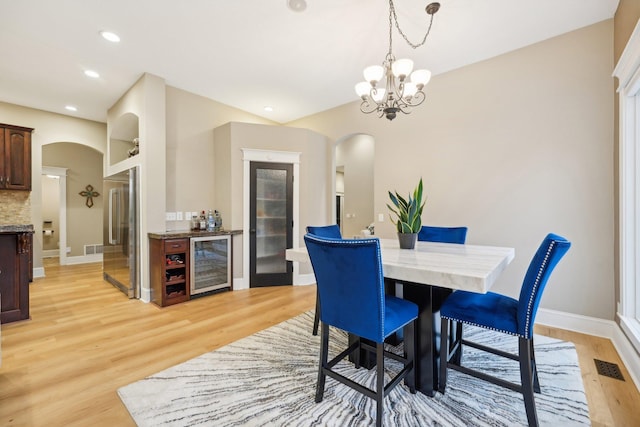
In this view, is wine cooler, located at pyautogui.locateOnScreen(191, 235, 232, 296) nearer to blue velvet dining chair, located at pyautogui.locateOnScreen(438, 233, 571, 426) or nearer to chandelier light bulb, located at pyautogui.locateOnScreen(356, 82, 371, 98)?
chandelier light bulb, located at pyautogui.locateOnScreen(356, 82, 371, 98)

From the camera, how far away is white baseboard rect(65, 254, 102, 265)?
6.14 m

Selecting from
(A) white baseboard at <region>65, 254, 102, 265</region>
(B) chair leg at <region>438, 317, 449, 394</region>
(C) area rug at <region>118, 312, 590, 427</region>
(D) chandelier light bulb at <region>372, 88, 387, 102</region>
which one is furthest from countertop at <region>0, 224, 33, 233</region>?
(A) white baseboard at <region>65, 254, 102, 265</region>

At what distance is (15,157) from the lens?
169 inches

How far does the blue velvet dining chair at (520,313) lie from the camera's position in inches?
55.3

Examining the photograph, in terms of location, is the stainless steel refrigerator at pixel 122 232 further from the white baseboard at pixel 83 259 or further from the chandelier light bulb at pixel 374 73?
the chandelier light bulb at pixel 374 73

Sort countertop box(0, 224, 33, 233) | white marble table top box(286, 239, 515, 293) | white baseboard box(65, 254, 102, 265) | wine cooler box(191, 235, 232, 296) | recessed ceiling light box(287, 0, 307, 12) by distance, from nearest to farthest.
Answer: white marble table top box(286, 239, 515, 293) < recessed ceiling light box(287, 0, 307, 12) < countertop box(0, 224, 33, 233) < wine cooler box(191, 235, 232, 296) < white baseboard box(65, 254, 102, 265)

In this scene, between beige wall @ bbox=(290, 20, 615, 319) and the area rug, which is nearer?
the area rug

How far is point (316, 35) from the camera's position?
2.78 metres

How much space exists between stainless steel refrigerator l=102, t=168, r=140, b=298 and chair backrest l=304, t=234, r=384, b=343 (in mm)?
3236

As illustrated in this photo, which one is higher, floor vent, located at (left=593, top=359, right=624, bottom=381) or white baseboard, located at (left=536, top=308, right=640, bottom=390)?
white baseboard, located at (left=536, top=308, right=640, bottom=390)

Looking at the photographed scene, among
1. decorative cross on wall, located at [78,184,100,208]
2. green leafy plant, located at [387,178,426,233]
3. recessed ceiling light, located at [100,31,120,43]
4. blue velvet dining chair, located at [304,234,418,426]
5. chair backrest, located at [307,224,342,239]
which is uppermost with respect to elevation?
recessed ceiling light, located at [100,31,120,43]

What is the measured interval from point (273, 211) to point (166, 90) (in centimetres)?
228

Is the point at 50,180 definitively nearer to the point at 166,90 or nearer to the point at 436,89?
the point at 166,90

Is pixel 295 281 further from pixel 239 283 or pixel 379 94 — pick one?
pixel 379 94
